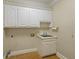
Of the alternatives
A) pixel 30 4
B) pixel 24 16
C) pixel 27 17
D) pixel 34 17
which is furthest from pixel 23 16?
pixel 30 4

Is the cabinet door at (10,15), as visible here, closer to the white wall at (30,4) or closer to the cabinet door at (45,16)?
the white wall at (30,4)

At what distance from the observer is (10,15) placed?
291cm

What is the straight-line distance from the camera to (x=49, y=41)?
Answer: 314cm

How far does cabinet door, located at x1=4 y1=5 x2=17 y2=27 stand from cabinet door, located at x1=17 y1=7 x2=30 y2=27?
0.67 feet

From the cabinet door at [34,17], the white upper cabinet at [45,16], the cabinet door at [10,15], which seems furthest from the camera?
the white upper cabinet at [45,16]

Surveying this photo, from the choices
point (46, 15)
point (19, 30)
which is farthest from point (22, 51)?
point (46, 15)

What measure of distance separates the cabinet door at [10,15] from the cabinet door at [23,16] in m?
0.21

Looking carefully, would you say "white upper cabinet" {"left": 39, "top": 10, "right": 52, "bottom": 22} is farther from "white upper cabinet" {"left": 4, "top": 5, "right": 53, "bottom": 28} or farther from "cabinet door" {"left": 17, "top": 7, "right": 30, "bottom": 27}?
"cabinet door" {"left": 17, "top": 7, "right": 30, "bottom": 27}

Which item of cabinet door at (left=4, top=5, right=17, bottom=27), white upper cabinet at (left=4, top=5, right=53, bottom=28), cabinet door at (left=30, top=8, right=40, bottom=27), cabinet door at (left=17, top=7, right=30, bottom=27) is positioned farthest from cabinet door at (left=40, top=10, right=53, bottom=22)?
cabinet door at (left=4, top=5, right=17, bottom=27)

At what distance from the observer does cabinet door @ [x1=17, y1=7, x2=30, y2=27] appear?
10.2 feet

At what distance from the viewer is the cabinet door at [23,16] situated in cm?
310

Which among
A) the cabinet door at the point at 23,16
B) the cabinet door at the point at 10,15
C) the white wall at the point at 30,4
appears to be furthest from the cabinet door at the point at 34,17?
the cabinet door at the point at 10,15
